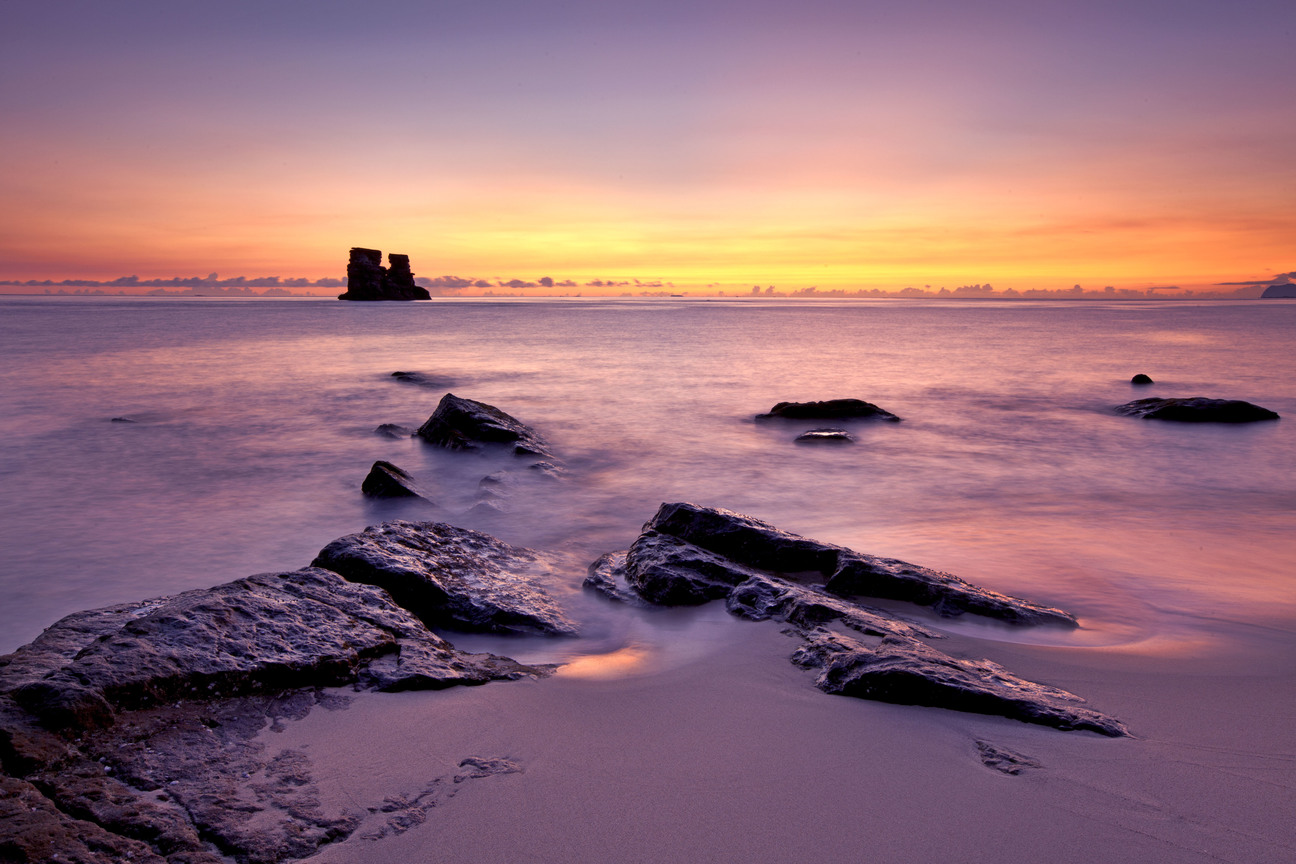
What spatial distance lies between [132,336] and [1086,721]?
4080 cm

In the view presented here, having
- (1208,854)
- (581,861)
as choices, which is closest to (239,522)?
(581,861)

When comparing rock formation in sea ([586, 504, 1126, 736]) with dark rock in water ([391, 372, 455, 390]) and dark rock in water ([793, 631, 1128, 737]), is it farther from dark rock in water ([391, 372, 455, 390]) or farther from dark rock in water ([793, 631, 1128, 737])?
dark rock in water ([391, 372, 455, 390])

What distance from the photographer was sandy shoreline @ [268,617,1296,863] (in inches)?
77.9

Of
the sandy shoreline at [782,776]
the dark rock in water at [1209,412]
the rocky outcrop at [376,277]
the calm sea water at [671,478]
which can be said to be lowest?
the calm sea water at [671,478]

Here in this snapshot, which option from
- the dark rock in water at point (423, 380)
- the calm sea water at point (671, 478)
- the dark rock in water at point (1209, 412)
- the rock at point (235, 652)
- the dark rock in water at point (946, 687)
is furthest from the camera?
the dark rock in water at point (423, 380)

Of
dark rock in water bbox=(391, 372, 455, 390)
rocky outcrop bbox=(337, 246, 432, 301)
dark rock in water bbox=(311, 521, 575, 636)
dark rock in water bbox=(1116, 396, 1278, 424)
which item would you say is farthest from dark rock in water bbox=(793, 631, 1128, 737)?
rocky outcrop bbox=(337, 246, 432, 301)

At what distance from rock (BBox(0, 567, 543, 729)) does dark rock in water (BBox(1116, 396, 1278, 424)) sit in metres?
13.9

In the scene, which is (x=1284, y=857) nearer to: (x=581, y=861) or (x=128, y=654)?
(x=581, y=861)

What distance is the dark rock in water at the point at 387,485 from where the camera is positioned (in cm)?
723

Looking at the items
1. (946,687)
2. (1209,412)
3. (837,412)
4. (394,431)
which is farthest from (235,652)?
(1209,412)

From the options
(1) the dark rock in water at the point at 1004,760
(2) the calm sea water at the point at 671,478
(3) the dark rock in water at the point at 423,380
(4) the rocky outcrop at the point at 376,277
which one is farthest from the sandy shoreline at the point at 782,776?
(4) the rocky outcrop at the point at 376,277

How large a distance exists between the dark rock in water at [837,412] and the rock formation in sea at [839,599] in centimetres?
810

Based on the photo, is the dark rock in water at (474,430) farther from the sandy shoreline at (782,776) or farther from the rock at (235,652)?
the sandy shoreline at (782,776)

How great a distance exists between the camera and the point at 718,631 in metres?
3.78
